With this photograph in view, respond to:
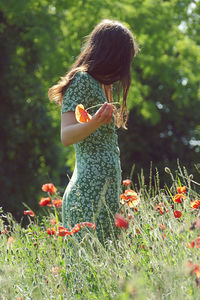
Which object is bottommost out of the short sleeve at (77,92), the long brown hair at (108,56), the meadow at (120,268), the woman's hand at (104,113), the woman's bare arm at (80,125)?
the meadow at (120,268)

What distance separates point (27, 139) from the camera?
1068cm

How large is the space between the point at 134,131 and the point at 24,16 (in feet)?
13.1

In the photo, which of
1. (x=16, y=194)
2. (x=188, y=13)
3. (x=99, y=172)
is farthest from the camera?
(x=188, y=13)

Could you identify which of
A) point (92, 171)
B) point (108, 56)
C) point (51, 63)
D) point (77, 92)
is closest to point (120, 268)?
point (92, 171)

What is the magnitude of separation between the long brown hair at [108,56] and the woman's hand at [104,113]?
1.53 ft

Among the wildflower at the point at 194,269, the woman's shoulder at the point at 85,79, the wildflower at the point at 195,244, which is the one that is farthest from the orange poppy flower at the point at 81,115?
the wildflower at the point at 194,269

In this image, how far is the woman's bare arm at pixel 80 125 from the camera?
8.03 ft

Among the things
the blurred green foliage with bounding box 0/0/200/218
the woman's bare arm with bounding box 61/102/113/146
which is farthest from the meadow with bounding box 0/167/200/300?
the blurred green foliage with bounding box 0/0/200/218

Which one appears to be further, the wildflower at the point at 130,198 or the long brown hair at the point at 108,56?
the wildflower at the point at 130,198

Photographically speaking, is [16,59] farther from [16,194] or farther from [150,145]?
[150,145]

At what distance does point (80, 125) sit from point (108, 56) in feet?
1.63

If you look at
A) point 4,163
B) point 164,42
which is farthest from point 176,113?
point 4,163

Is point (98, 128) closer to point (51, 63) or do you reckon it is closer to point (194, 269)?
point (194, 269)

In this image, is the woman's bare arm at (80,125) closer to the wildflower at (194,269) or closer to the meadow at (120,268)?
the meadow at (120,268)
